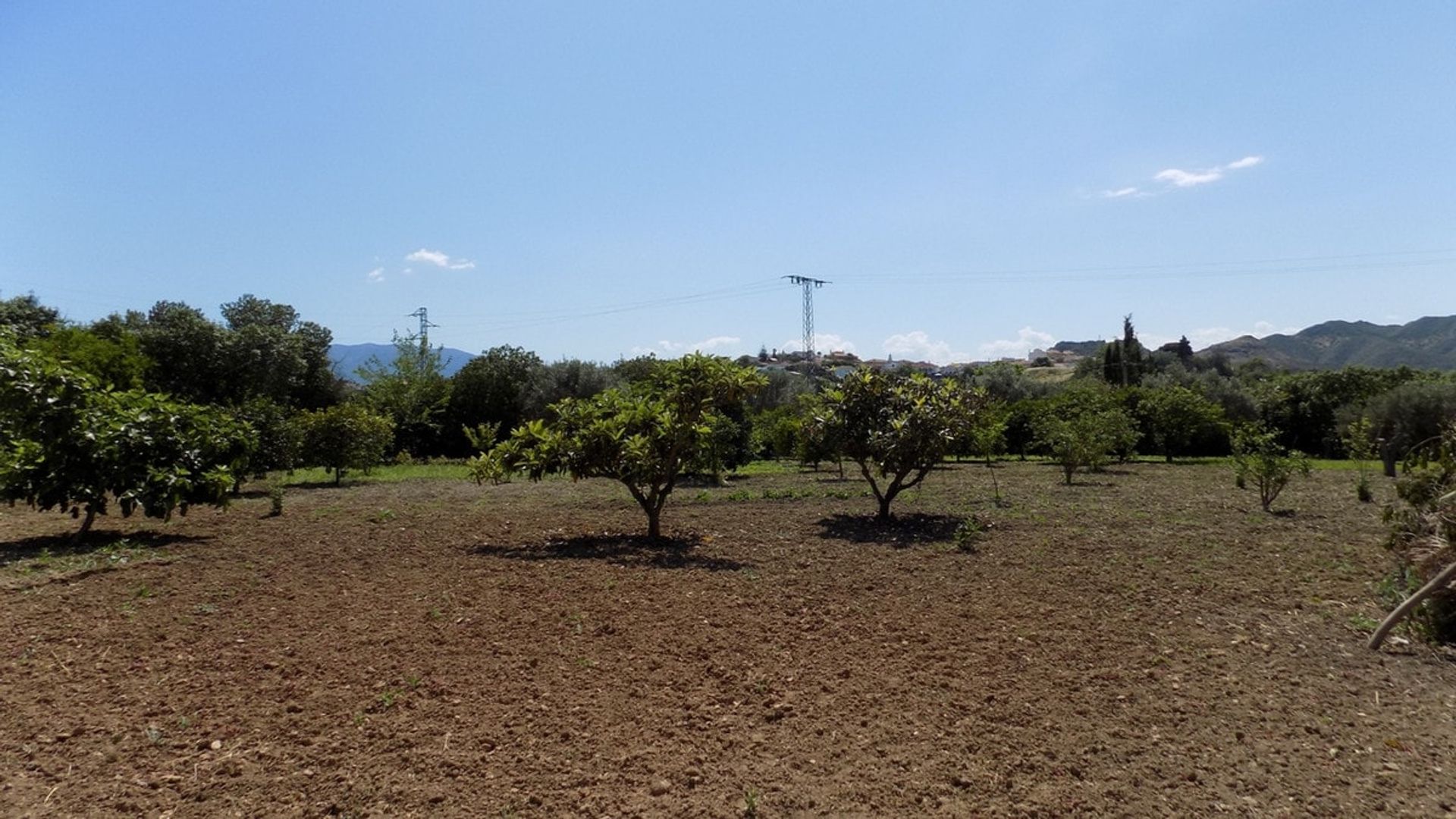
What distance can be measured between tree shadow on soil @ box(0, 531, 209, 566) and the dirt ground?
0.44ft

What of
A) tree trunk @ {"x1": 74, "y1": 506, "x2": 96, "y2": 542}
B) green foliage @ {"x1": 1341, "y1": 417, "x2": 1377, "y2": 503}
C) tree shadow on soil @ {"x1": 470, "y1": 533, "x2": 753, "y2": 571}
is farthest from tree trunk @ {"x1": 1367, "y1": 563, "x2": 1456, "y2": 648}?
tree trunk @ {"x1": 74, "y1": 506, "x2": 96, "y2": 542}

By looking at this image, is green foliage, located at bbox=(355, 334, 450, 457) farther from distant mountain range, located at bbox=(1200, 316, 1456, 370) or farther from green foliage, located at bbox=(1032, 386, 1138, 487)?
distant mountain range, located at bbox=(1200, 316, 1456, 370)

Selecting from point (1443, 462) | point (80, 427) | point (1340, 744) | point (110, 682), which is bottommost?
point (1340, 744)

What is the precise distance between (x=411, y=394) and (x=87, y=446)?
1106 inches

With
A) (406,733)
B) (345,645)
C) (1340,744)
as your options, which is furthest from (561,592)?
(1340,744)

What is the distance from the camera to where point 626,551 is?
9148 mm

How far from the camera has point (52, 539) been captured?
9.46 m

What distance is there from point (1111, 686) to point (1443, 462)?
399 centimetres

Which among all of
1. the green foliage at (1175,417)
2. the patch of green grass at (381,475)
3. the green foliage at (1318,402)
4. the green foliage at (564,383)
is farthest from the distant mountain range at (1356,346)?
the patch of green grass at (381,475)

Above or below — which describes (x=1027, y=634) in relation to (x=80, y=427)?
below

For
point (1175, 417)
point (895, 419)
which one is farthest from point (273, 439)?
point (1175, 417)

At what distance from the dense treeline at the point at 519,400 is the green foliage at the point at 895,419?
0.34 metres

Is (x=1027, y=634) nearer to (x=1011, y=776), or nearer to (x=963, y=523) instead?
(x=1011, y=776)

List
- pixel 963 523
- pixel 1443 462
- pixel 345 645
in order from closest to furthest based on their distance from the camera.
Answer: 1. pixel 345 645
2. pixel 1443 462
3. pixel 963 523
